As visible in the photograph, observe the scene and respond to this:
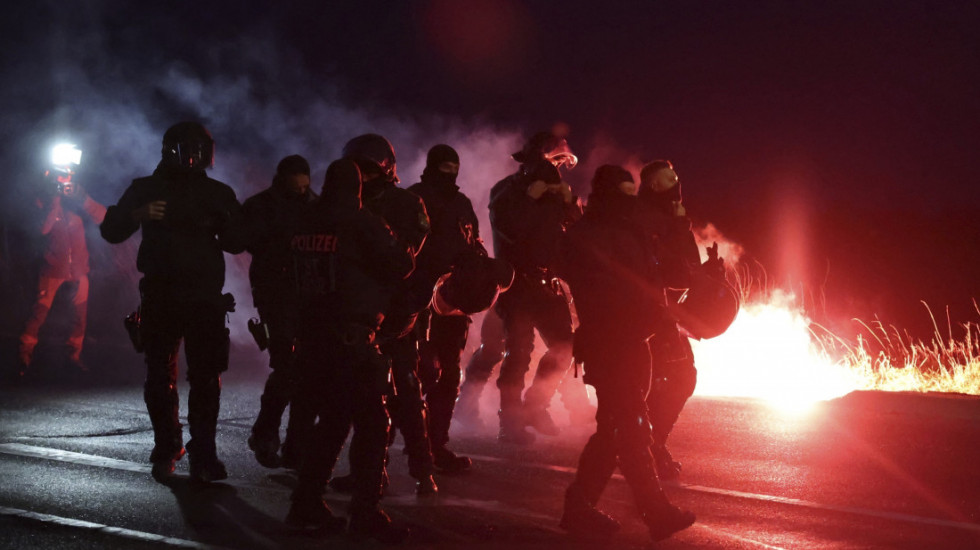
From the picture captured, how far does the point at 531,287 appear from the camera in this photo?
25.7 ft

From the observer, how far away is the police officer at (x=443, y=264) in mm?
6410

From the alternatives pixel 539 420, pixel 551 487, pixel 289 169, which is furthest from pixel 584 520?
pixel 539 420

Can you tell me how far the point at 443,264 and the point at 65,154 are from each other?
7.12 metres

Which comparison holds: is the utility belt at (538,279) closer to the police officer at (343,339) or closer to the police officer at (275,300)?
the police officer at (275,300)

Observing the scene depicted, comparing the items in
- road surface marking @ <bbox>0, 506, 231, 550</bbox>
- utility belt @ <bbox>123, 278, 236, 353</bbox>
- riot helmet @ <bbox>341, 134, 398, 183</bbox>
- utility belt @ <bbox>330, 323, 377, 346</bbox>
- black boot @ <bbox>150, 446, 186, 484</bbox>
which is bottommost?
road surface marking @ <bbox>0, 506, 231, 550</bbox>

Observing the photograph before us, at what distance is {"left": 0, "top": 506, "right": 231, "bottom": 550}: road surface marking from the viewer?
477 centimetres

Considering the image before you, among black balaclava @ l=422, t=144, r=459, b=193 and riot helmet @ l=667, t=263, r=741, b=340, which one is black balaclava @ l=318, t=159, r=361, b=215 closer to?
black balaclava @ l=422, t=144, r=459, b=193

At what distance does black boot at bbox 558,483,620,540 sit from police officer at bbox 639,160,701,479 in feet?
4.40

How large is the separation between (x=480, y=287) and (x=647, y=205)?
115cm

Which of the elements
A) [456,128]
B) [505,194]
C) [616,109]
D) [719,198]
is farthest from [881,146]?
[505,194]

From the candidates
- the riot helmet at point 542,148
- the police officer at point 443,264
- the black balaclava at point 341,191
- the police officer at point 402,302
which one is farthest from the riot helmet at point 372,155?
the riot helmet at point 542,148

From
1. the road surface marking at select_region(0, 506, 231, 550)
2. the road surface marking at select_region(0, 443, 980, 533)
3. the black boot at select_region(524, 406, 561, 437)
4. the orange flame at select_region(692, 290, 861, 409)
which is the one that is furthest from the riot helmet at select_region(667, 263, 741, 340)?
the orange flame at select_region(692, 290, 861, 409)

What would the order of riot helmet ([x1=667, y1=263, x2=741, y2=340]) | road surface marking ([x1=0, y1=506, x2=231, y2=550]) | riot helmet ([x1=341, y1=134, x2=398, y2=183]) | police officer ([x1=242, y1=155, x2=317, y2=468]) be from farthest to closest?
police officer ([x1=242, y1=155, x2=317, y2=468]) → riot helmet ([x1=667, y1=263, x2=741, y2=340]) → riot helmet ([x1=341, y1=134, x2=398, y2=183]) → road surface marking ([x1=0, y1=506, x2=231, y2=550])

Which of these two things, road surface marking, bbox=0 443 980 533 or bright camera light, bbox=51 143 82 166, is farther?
bright camera light, bbox=51 143 82 166
